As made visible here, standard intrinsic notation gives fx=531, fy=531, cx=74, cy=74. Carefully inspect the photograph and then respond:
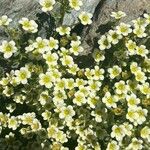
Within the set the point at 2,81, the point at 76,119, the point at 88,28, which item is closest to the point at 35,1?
the point at 88,28

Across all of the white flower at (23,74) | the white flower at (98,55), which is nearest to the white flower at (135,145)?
the white flower at (98,55)

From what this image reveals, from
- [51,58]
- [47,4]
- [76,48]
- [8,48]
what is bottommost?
[76,48]

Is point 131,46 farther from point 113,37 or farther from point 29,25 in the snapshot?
point 29,25

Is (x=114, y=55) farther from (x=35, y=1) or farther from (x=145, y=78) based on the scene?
(x=35, y=1)

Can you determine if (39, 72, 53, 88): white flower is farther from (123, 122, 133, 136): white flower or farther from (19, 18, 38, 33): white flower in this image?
(123, 122, 133, 136): white flower

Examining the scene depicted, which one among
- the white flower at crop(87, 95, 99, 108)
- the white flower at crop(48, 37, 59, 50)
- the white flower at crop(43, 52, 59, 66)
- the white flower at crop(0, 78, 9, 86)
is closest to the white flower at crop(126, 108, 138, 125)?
the white flower at crop(87, 95, 99, 108)

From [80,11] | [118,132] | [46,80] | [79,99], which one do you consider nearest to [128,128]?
Answer: [118,132]
